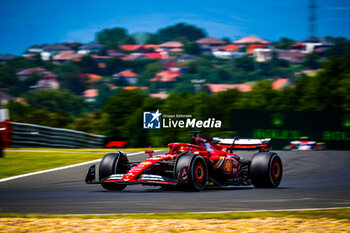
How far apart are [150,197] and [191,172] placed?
117 centimetres

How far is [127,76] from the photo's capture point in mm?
125875

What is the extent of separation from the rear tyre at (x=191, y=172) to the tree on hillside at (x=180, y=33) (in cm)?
11825

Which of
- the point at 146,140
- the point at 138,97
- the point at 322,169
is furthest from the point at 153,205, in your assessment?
the point at 138,97

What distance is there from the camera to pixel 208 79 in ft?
357

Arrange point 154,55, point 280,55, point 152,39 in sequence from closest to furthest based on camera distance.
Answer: point 280,55 → point 154,55 → point 152,39

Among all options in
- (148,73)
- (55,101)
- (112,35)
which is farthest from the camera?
(112,35)

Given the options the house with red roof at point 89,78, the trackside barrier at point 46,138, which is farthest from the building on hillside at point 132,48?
the trackside barrier at point 46,138

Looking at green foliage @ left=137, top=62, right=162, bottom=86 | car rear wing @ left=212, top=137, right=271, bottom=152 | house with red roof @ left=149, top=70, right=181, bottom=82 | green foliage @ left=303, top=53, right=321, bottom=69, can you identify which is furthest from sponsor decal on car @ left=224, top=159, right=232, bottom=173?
green foliage @ left=137, top=62, right=162, bottom=86

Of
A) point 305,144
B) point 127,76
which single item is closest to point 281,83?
point 127,76

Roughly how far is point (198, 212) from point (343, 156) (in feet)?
52.6

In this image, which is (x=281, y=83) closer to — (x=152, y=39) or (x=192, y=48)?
(x=192, y=48)

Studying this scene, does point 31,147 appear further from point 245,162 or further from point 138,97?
point 138,97

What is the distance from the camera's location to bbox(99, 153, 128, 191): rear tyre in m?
12.3

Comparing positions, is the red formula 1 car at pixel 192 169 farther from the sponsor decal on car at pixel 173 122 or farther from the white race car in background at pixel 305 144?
the sponsor decal on car at pixel 173 122
